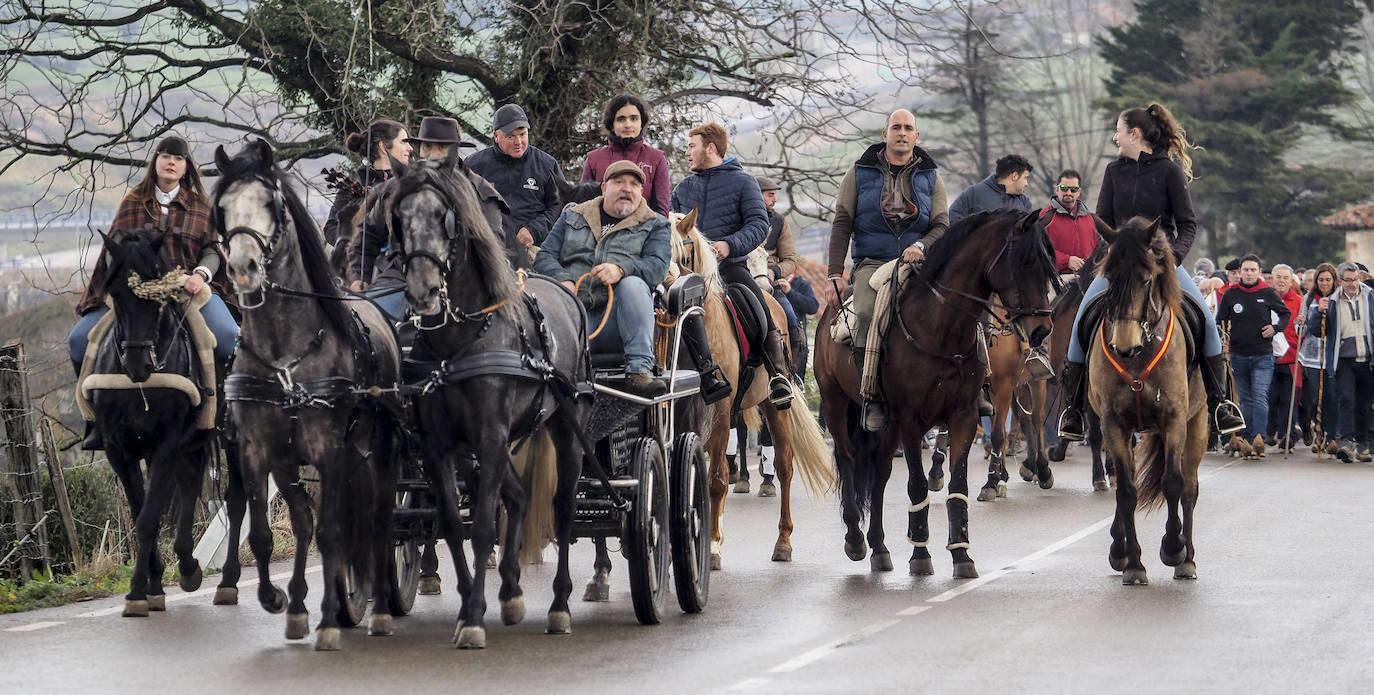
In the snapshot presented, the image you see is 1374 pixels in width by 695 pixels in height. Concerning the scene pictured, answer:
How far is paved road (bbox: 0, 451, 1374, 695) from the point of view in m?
7.69

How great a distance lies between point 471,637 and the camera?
8375 millimetres

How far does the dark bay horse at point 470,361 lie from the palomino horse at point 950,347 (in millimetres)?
3190

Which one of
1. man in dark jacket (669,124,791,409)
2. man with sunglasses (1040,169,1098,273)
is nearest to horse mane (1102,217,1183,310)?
man in dark jacket (669,124,791,409)

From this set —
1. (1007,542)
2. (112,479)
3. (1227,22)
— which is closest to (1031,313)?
(1007,542)

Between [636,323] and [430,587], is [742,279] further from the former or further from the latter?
[430,587]

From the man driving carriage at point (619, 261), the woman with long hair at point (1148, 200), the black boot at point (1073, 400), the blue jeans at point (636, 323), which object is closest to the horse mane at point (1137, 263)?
the woman with long hair at point (1148, 200)

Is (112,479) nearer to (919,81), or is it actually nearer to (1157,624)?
(1157,624)

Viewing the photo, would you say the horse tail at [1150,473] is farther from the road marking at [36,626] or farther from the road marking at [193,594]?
the road marking at [36,626]

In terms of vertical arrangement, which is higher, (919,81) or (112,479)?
A: (919,81)

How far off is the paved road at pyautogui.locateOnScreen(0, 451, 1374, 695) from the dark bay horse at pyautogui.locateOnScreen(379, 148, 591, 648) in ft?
1.70

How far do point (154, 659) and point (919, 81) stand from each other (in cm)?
1540

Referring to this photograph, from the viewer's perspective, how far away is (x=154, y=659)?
8.28m

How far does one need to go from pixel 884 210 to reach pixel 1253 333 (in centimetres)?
1139

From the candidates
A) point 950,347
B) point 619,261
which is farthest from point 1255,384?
point 619,261
